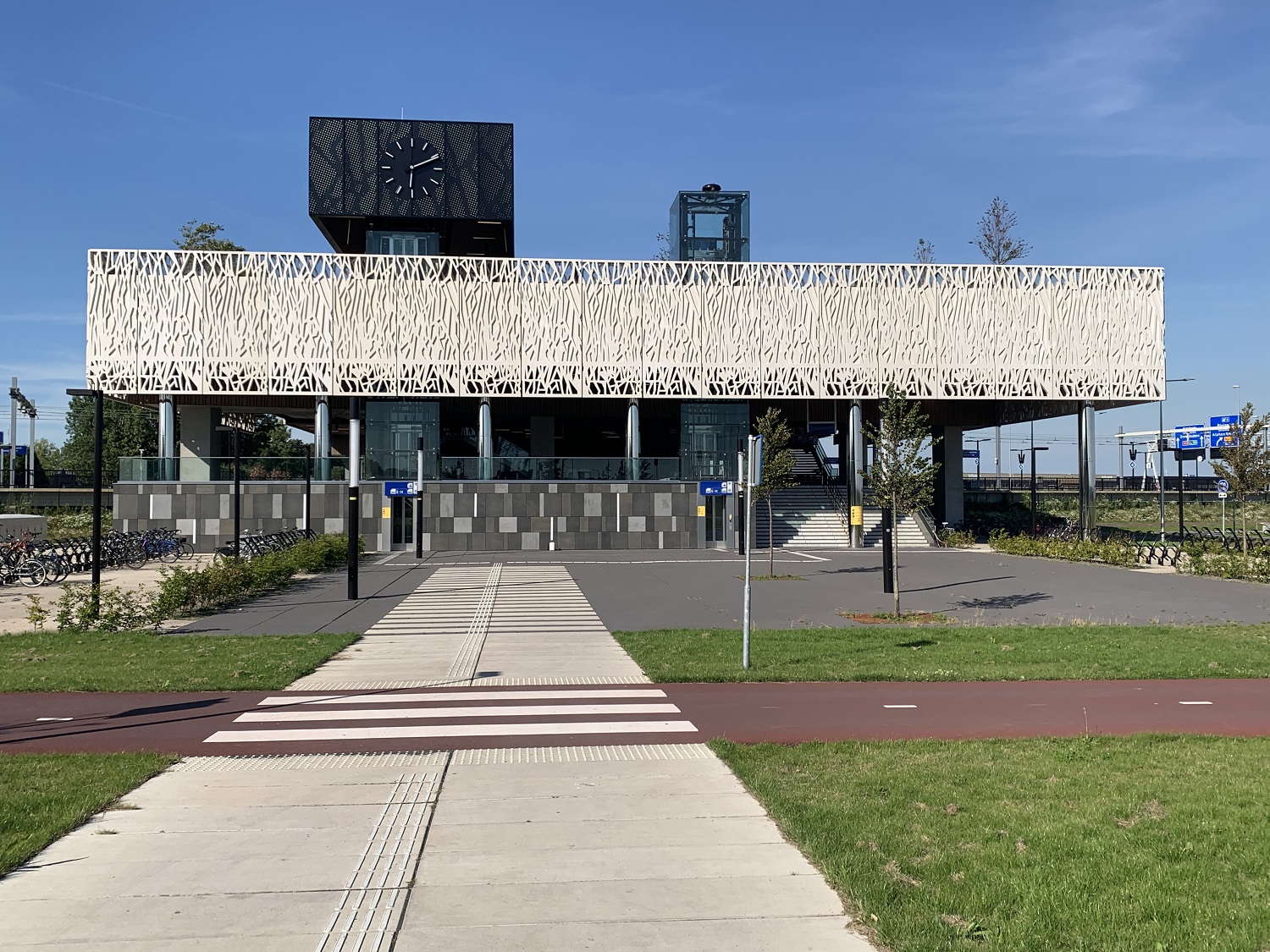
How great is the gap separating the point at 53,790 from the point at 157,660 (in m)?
6.62

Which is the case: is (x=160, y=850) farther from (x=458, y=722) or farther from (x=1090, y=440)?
(x=1090, y=440)

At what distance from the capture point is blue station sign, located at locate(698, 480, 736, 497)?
1718 inches

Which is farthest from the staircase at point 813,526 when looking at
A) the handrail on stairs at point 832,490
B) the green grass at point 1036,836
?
the green grass at point 1036,836

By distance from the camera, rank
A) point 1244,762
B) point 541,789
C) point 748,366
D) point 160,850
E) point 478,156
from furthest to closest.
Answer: point 478,156
point 748,366
point 1244,762
point 541,789
point 160,850

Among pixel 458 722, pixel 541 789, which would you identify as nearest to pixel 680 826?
pixel 541 789

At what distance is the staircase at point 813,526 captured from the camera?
4794 cm

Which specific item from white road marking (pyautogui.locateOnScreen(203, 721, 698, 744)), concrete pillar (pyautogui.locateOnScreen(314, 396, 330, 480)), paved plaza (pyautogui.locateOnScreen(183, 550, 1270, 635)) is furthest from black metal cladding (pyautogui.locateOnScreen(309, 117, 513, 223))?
white road marking (pyautogui.locateOnScreen(203, 721, 698, 744))

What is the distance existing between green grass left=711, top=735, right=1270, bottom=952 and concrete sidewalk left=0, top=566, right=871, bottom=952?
1.03 feet

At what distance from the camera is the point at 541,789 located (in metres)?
7.21

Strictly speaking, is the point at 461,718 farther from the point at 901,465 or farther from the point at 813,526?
the point at 813,526

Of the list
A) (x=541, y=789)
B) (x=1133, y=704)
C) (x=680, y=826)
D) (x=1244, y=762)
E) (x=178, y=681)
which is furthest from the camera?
(x=178, y=681)

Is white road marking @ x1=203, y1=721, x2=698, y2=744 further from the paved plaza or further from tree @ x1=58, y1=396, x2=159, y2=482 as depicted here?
tree @ x1=58, y1=396, x2=159, y2=482

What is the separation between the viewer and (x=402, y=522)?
45.4 m

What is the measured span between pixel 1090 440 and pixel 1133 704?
141 feet
